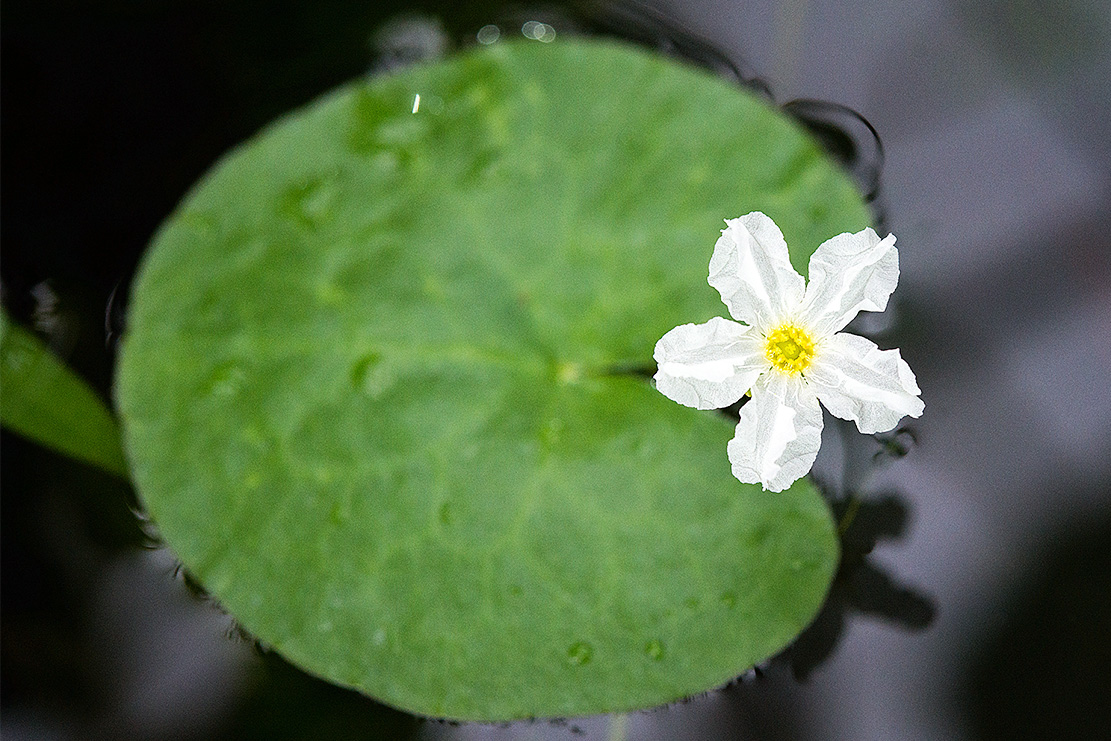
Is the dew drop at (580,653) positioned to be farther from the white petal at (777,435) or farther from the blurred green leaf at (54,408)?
the blurred green leaf at (54,408)

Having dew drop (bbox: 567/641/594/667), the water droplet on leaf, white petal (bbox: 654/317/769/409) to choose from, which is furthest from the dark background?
white petal (bbox: 654/317/769/409)

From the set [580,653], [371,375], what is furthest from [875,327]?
[371,375]

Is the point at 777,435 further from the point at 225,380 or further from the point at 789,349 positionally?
the point at 225,380

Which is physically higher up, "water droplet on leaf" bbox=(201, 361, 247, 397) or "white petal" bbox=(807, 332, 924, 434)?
"white petal" bbox=(807, 332, 924, 434)

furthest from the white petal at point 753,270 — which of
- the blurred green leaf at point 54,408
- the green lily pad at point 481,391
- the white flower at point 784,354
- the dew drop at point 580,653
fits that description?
the blurred green leaf at point 54,408

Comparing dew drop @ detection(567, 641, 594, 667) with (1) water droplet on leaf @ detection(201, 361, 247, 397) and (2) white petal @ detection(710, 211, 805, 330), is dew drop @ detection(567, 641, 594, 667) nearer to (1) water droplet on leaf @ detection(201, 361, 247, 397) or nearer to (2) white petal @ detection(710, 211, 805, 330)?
(2) white petal @ detection(710, 211, 805, 330)

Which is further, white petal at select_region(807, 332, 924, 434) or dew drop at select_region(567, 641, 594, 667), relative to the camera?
dew drop at select_region(567, 641, 594, 667)
